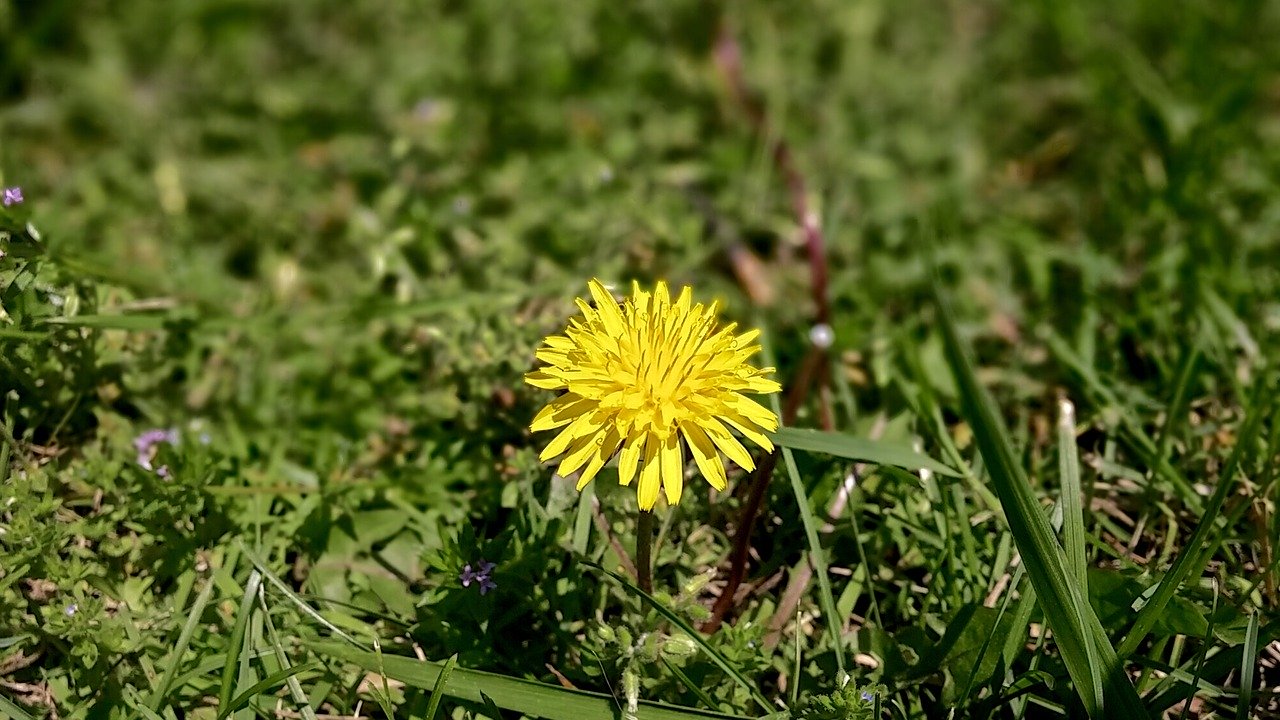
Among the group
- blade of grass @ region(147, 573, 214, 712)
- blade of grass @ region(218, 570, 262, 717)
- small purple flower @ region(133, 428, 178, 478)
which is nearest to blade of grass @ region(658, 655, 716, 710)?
blade of grass @ region(218, 570, 262, 717)

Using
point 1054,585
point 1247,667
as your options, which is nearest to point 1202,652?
point 1247,667

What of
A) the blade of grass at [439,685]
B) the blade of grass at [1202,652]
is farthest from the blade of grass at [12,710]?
the blade of grass at [1202,652]

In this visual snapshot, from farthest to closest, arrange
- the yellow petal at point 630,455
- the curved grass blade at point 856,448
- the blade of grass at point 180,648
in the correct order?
1. the curved grass blade at point 856,448
2. the blade of grass at point 180,648
3. the yellow petal at point 630,455

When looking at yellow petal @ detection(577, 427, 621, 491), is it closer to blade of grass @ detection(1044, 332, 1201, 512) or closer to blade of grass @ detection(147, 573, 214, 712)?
blade of grass @ detection(147, 573, 214, 712)

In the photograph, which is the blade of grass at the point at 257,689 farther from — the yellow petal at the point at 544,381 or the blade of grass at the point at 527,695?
the yellow petal at the point at 544,381

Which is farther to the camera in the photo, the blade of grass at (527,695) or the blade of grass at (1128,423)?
the blade of grass at (1128,423)
